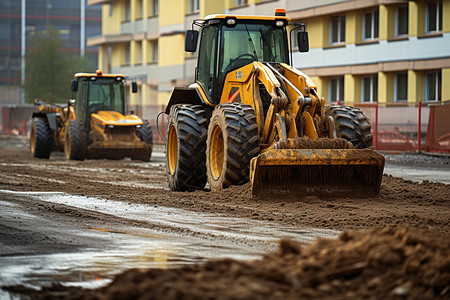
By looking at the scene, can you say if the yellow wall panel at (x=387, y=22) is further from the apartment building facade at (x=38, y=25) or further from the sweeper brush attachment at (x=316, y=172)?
the apartment building facade at (x=38, y=25)

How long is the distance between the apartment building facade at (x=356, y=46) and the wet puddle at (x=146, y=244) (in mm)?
27099

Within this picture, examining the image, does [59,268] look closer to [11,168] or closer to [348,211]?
[348,211]

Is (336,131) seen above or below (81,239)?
above

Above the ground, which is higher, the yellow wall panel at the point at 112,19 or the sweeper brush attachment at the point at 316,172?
the yellow wall panel at the point at 112,19

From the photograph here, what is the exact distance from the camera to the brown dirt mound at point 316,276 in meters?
5.38

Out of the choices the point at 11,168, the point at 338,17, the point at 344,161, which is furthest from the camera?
the point at 338,17

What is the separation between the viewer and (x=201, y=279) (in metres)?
5.75

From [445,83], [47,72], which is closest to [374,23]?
[445,83]

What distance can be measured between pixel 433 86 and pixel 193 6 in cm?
2144

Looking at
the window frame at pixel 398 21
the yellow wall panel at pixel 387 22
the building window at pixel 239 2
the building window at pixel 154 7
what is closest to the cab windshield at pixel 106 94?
the yellow wall panel at pixel 387 22

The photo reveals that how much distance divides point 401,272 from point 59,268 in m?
3.03

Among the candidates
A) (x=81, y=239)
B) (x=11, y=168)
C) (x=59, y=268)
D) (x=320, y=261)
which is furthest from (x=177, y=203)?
(x=11, y=168)

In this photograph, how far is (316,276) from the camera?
5812 mm

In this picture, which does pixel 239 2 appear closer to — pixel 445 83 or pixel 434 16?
pixel 434 16
